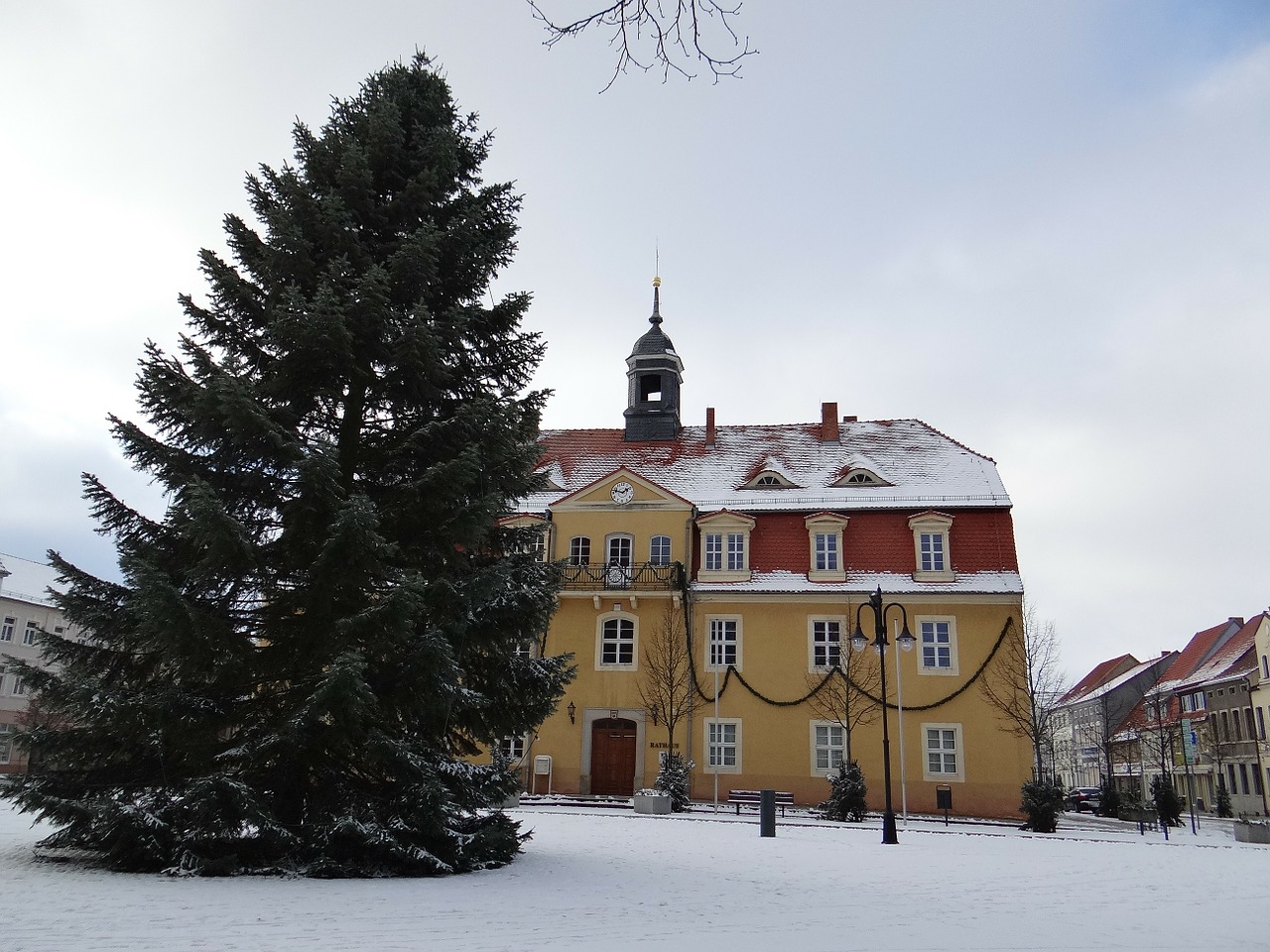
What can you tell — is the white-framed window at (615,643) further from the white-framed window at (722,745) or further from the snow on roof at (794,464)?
the snow on roof at (794,464)

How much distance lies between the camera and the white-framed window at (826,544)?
29734mm

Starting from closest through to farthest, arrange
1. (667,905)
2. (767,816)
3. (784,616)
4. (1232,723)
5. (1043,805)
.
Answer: (667,905)
(767,816)
(1043,805)
(784,616)
(1232,723)

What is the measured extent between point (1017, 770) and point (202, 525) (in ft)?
80.4

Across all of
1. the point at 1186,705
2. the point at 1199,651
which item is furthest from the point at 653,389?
the point at 1199,651

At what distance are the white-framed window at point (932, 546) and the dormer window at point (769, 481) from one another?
4266 mm

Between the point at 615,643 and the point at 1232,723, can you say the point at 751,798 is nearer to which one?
the point at 615,643

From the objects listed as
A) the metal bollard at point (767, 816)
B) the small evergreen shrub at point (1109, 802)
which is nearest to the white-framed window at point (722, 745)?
the metal bollard at point (767, 816)

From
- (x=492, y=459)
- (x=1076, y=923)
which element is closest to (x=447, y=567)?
(x=492, y=459)

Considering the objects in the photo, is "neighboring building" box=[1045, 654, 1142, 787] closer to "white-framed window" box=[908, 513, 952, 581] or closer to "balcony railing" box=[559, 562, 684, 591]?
"white-framed window" box=[908, 513, 952, 581]

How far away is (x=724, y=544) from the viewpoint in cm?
3072

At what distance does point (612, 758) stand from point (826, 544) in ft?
30.5

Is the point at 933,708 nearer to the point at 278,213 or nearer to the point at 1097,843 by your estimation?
the point at 1097,843

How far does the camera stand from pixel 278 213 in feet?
37.8

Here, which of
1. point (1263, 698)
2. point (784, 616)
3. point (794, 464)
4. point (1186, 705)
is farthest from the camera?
point (1186, 705)
